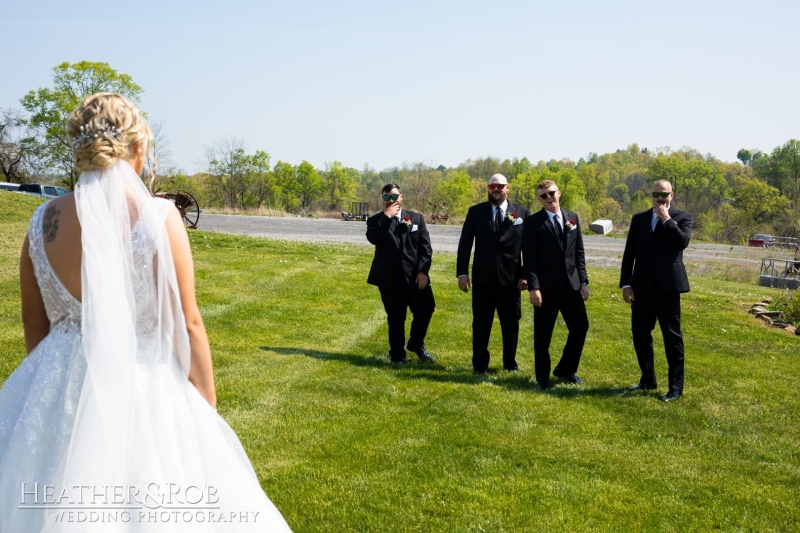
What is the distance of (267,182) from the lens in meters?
81.1

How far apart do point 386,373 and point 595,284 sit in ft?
35.9

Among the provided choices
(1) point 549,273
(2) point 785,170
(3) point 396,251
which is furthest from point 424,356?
(2) point 785,170

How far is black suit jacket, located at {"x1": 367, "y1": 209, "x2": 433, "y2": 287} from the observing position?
9.78 meters

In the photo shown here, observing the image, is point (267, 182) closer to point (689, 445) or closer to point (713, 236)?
point (713, 236)

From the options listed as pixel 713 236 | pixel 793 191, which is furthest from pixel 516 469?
pixel 793 191

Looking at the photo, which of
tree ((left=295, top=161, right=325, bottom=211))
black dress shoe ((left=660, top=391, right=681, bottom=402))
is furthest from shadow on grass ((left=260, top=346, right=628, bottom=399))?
tree ((left=295, top=161, right=325, bottom=211))

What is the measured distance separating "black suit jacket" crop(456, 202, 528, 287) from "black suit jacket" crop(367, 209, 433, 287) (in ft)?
2.18

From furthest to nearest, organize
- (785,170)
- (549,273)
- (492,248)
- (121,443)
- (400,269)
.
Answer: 1. (785,170)
2. (400,269)
3. (492,248)
4. (549,273)
5. (121,443)

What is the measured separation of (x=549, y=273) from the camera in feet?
28.7

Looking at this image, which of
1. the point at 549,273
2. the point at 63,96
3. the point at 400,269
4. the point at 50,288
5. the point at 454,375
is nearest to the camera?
the point at 50,288

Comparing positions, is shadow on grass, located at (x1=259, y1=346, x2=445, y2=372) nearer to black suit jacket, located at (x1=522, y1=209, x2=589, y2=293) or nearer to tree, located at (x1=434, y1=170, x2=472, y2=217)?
black suit jacket, located at (x1=522, y1=209, x2=589, y2=293)

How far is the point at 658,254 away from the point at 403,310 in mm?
3318

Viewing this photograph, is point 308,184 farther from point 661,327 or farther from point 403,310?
point 661,327

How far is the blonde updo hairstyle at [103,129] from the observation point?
3137mm
